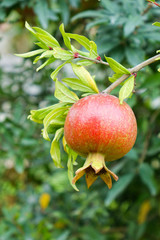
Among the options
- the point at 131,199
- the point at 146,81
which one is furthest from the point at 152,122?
the point at 131,199

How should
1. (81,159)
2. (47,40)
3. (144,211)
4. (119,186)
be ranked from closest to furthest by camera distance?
(47,40) → (119,186) → (81,159) → (144,211)

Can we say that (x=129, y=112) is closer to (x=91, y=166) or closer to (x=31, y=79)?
(x=91, y=166)

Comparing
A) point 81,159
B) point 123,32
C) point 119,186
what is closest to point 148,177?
point 119,186

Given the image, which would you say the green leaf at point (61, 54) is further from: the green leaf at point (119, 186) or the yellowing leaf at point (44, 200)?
the yellowing leaf at point (44, 200)

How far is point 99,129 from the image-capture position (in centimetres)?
63

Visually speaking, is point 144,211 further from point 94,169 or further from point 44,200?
point 94,169

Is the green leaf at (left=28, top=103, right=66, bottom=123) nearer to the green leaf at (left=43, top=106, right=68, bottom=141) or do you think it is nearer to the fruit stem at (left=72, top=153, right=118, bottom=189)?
the green leaf at (left=43, top=106, right=68, bottom=141)

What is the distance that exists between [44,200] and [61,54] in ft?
4.73

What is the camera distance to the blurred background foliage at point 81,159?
1.29 m

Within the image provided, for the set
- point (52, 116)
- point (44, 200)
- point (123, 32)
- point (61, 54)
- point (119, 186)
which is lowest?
point (44, 200)

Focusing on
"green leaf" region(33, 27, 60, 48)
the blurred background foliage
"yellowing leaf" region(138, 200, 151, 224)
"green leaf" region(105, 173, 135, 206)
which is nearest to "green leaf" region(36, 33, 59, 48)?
"green leaf" region(33, 27, 60, 48)

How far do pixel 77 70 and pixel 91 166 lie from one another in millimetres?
221

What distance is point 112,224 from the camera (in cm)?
198

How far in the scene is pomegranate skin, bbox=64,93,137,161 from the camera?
63 centimetres
